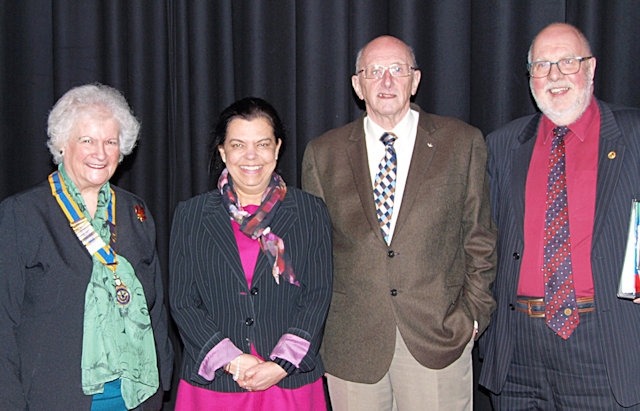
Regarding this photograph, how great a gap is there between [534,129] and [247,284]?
133cm

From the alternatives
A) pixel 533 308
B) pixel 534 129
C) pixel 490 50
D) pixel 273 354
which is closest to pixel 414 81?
→ pixel 534 129

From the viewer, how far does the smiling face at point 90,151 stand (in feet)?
7.89

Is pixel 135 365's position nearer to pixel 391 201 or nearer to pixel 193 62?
pixel 391 201

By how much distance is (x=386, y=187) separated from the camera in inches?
105

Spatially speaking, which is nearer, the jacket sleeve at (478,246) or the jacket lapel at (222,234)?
the jacket lapel at (222,234)

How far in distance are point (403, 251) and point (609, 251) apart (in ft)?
2.42

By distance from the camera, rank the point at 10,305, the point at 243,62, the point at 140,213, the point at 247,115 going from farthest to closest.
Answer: the point at 243,62, the point at 140,213, the point at 247,115, the point at 10,305

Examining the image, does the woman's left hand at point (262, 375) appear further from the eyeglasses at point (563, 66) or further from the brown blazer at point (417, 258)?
the eyeglasses at point (563, 66)

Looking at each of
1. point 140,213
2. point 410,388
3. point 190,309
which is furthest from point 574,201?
point 140,213

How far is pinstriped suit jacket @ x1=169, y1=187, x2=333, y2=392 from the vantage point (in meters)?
2.39

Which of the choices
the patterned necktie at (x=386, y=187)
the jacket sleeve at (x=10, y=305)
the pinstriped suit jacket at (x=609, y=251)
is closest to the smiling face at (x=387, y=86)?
the patterned necktie at (x=386, y=187)

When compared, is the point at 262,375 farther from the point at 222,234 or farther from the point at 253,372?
the point at 222,234

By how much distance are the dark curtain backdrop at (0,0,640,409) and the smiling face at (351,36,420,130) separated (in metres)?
0.71

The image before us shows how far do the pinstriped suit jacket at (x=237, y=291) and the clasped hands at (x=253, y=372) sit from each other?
0.13ft
